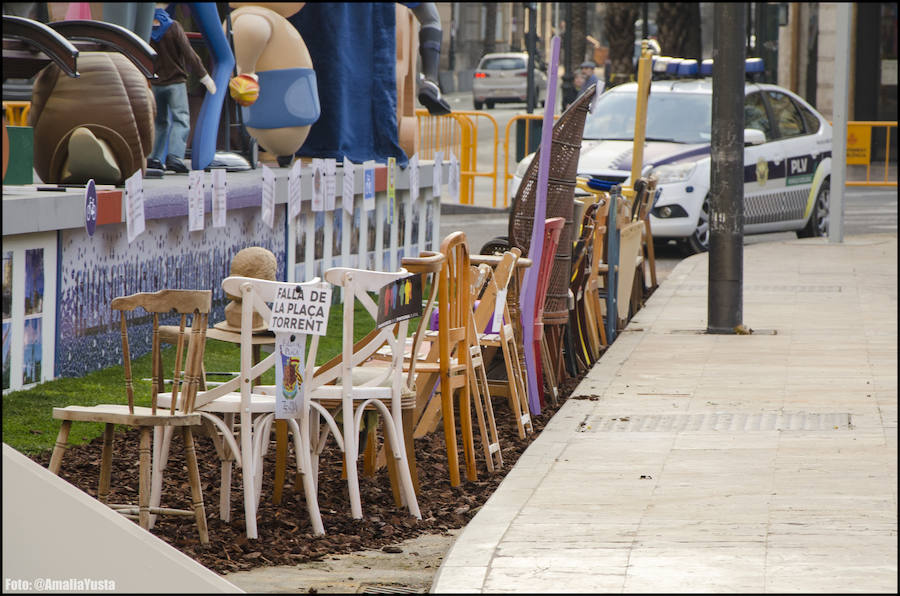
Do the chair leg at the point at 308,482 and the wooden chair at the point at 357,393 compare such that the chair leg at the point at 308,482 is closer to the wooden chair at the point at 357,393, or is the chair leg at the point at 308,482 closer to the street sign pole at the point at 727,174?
the wooden chair at the point at 357,393

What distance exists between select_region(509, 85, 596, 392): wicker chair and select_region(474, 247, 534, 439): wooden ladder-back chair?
0.67m

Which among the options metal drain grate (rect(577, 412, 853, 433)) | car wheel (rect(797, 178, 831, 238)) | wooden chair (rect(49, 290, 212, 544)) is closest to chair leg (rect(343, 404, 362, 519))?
wooden chair (rect(49, 290, 212, 544))

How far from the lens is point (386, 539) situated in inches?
227

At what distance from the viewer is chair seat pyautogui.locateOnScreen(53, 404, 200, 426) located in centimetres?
530

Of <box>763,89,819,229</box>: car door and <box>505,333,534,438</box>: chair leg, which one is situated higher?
<box>763,89,819,229</box>: car door

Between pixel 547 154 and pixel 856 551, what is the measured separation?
3.67 meters

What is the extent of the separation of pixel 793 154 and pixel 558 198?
9.78 meters

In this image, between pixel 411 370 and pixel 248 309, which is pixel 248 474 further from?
pixel 411 370

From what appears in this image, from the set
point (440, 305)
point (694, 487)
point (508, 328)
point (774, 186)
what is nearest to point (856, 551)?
point (694, 487)

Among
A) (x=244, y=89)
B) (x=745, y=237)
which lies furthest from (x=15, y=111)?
(x=745, y=237)

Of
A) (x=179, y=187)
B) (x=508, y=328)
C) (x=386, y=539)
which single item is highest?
(x=179, y=187)

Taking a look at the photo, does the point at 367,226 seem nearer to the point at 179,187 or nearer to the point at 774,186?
the point at 179,187

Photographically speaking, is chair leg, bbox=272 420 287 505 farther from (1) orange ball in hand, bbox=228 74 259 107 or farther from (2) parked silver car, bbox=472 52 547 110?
(2) parked silver car, bbox=472 52 547 110

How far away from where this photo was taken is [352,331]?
5.70 meters
